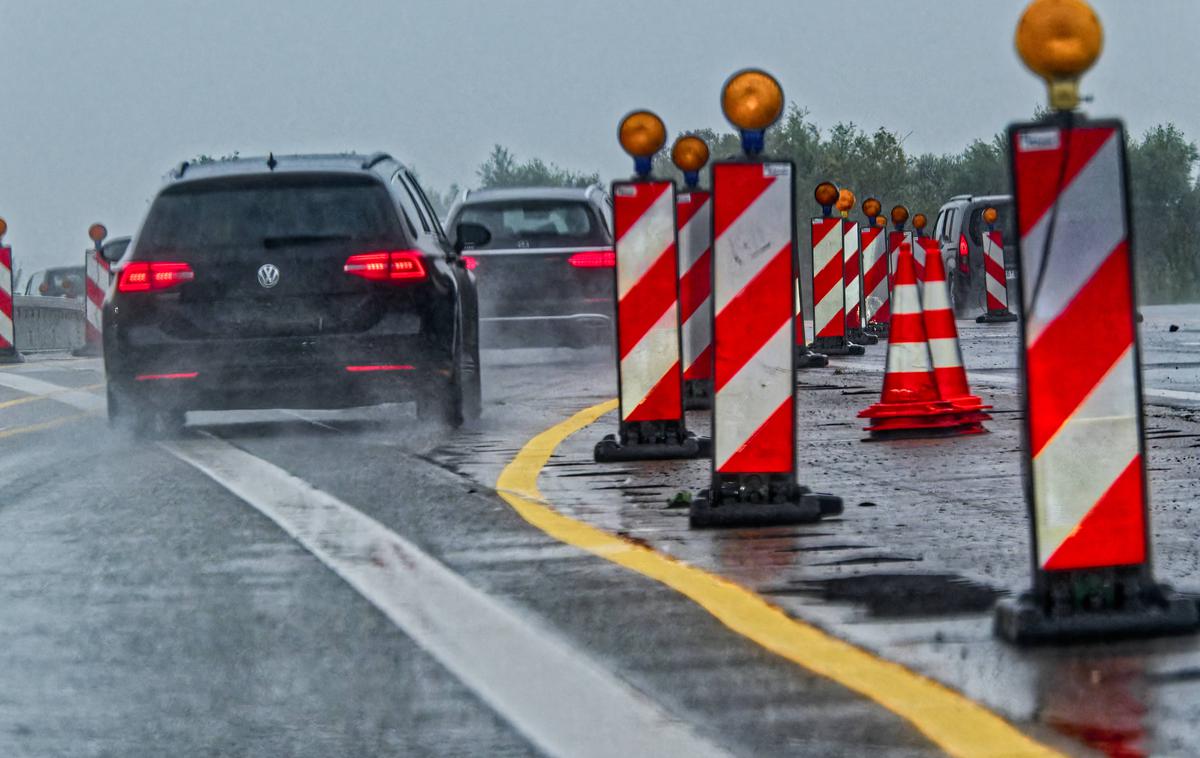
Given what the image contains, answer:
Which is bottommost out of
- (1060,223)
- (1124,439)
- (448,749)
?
(448,749)

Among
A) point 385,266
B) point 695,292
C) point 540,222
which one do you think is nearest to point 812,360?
point 540,222

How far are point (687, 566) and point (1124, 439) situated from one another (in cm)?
166

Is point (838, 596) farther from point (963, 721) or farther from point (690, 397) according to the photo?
point (690, 397)

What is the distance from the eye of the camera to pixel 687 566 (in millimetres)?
6324

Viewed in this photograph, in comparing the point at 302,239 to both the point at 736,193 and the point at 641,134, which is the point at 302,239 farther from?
the point at 736,193

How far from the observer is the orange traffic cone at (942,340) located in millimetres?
10945

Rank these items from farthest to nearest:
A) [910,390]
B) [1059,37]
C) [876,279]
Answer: [876,279] < [910,390] < [1059,37]

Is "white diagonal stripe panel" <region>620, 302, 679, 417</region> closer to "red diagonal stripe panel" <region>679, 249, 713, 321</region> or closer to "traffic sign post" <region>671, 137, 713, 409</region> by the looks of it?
"traffic sign post" <region>671, 137, 713, 409</region>

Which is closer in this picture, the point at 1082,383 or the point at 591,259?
the point at 1082,383

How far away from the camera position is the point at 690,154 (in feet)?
38.1

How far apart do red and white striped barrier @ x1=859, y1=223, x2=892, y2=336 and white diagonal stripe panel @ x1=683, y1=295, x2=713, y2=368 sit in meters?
12.6

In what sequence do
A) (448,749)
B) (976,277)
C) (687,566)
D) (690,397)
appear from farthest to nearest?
(976,277), (690,397), (687,566), (448,749)

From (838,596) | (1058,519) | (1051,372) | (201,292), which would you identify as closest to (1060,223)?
(1051,372)

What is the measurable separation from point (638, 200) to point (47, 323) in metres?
26.4
